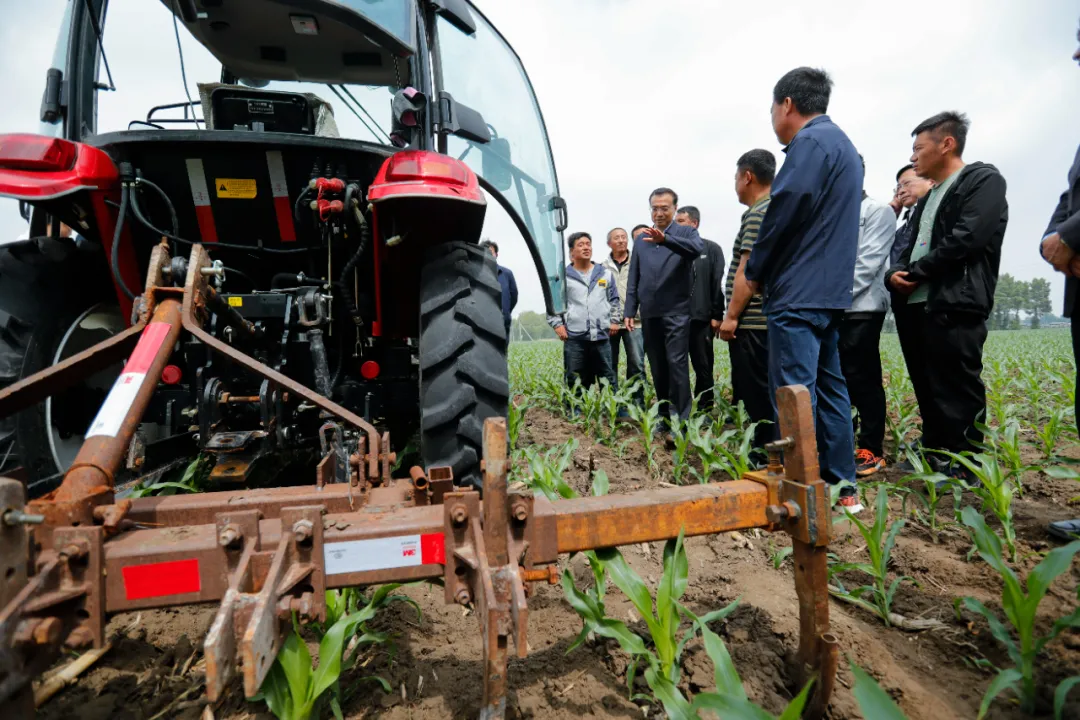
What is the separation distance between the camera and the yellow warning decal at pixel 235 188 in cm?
224

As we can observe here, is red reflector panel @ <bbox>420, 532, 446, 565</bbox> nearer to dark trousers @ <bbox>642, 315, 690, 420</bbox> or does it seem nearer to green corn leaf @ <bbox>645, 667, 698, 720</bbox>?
green corn leaf @ <bbox>645, 667, 698, 720</bbox>

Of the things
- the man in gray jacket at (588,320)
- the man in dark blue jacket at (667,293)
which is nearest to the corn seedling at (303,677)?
the man in dark blue jacket at (667,293)

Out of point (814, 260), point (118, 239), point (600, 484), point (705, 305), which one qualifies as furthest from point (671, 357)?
point (118, 239)

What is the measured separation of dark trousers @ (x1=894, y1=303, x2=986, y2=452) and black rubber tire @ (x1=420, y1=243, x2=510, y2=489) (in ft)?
7.71

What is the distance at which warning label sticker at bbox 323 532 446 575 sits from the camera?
3.29ft

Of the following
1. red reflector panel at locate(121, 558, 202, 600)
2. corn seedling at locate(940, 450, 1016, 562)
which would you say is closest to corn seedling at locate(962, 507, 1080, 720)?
corn seedling at locate(940, 450, 1016, 562)

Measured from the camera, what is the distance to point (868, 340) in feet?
11.3

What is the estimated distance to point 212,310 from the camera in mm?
1795

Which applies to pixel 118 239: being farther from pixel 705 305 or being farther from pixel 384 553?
pixel 705 305

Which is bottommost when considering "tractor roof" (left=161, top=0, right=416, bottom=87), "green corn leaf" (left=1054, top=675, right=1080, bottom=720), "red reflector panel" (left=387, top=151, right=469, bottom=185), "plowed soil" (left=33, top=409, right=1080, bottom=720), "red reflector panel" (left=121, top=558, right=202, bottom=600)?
"plowed soil" (left=33, top=409, right=1080, bottom=720)

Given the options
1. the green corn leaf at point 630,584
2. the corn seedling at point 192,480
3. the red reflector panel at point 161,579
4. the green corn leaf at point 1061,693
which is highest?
the red reflector panel at point 161,579

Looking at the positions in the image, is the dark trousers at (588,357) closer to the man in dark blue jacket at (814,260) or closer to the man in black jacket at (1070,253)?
the man in dark blue jacket at (814,260)

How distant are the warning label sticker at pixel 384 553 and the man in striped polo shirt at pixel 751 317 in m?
2.83

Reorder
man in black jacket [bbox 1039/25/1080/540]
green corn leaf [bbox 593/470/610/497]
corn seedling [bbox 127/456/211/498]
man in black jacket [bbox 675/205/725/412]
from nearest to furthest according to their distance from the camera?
green corn leaf [bbox 593/470/610/497] < man in black jacket [bbox 1039/25/1080/540] < corn seedling [bbox 127/456/211/498] < man in black jacket [bbox 675/205/725/412]
